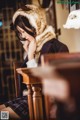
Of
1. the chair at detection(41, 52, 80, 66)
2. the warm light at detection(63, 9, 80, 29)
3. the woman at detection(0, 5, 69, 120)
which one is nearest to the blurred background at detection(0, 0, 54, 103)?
the woman at detection(0, 5, 69, 120)

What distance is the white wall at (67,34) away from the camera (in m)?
2.41

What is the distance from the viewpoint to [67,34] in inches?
106

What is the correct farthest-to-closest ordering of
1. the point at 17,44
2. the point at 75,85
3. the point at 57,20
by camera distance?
the point at 17,44 → the point at 57,20 → the point at 75,85

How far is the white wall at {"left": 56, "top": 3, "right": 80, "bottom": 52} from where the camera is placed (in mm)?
2409

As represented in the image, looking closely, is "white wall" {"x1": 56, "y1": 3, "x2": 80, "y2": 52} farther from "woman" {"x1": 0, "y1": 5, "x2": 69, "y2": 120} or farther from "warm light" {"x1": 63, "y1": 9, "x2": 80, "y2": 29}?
"warm light" {"x1": 63, "y1": 9, "x2": 80, "y2": 29}

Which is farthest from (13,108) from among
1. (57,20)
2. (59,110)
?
(57,20)

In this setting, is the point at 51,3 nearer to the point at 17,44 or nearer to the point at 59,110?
the point at 17,44

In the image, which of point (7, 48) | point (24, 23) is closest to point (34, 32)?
point (24, 23)

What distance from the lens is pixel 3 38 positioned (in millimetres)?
4449

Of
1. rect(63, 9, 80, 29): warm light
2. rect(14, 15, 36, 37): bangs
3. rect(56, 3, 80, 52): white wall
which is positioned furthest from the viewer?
rect(56, 3, 80, 52): white wall

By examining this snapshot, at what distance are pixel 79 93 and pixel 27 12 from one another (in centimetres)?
144

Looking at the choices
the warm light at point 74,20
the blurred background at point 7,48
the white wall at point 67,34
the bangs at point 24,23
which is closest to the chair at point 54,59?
the warm light at point 74,20

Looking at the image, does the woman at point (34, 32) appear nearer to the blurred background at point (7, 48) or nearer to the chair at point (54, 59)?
the chair at point (54, 59)

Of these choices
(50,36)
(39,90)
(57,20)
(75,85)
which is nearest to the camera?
(75,85)
